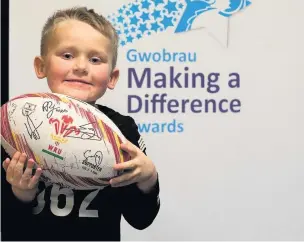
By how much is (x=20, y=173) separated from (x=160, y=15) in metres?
0.73

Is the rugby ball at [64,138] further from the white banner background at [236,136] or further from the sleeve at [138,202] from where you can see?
the white banner background at [236,136]

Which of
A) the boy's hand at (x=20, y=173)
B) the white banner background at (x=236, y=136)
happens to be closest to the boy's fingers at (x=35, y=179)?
the boy's hand at (x=20, y=173)

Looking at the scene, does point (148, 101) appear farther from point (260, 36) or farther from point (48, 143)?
point (48, 143)

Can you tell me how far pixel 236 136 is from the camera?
4.85 feet

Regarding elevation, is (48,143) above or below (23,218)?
above

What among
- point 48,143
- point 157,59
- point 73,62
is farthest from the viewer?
point 157,59

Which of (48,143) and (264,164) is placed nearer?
(48,143)

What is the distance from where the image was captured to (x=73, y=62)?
3.43 ft

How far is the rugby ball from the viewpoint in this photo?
3.08ft

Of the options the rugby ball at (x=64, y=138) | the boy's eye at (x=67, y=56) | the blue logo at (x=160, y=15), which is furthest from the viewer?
the blue logo at (x=160, y=15)

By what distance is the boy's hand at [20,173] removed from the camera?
0.95 meters

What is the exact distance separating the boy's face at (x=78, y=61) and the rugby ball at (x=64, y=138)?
72 mm

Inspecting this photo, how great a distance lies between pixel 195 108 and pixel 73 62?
1.75ft

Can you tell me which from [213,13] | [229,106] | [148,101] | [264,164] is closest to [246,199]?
[264,164]
